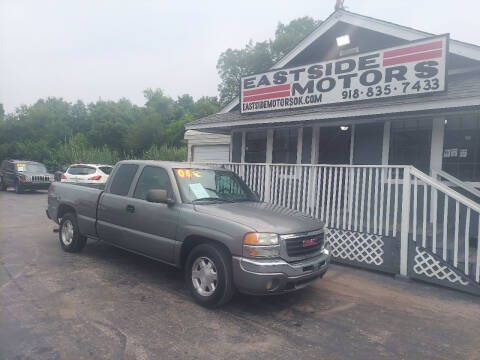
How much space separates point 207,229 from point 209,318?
3.32 feet

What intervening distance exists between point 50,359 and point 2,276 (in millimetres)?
2720

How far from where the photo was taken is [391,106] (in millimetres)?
7086

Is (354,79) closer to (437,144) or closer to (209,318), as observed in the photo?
(437,144)

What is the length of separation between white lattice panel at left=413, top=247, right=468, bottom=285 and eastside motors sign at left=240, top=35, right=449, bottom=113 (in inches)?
133

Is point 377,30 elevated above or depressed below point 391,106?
above

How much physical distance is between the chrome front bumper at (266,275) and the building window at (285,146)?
265 inches

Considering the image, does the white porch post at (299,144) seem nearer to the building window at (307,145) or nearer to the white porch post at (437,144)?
the building window at (307,145)

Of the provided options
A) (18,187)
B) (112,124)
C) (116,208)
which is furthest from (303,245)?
(112,124)

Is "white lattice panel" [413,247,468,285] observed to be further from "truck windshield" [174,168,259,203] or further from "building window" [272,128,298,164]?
"building window" [272,128,298,164]

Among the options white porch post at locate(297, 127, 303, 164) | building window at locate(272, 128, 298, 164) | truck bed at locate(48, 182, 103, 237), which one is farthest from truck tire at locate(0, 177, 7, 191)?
white porch post at locate(297, 127, 303, 164)

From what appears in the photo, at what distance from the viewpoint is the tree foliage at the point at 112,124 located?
46.9 m

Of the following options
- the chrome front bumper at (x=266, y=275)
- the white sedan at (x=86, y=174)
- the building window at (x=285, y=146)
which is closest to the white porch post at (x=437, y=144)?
the building window at (x=285, y=146)

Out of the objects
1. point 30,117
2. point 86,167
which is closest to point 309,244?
point 86,167

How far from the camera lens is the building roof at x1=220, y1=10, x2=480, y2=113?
750 centimetres
